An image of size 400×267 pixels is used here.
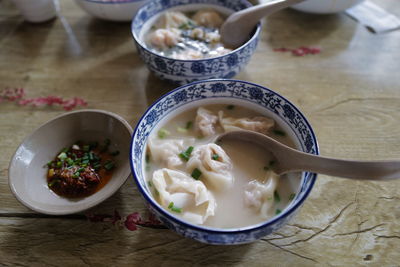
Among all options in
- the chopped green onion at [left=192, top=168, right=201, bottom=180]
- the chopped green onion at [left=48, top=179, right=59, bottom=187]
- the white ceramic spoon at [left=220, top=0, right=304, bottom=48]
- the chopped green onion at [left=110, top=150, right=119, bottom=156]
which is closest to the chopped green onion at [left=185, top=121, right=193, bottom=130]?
the chopped green onion at [left=192, top=168, right=201, bottom=180]

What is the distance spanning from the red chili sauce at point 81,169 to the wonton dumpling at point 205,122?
43 centimetres

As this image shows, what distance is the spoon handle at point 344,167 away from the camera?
43.9 inches

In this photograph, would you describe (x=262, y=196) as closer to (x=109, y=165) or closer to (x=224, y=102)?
(x=224, y=102)

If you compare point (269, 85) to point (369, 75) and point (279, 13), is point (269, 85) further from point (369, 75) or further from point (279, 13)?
point (279, 13)

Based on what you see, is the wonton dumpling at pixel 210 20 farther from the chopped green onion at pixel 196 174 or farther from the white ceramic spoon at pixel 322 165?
the chopped green onion at pixel 196 174

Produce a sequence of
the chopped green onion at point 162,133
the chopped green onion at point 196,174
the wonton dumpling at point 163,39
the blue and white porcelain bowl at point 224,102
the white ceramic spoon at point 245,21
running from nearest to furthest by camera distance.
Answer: the blue and white porcelain bowl at point 224,102 < the chopped green onion at point 196,174 < the chopped green onion at point 162,133 < the white ceramic spoon at point 245,21 < the wonton dumpling at point 163,39

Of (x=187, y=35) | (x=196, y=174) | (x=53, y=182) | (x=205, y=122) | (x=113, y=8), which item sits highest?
(x=113, y=8)

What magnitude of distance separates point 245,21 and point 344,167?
122 cm

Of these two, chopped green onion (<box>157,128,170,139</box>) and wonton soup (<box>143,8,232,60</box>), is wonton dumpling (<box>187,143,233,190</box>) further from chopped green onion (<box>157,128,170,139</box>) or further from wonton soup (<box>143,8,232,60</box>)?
wonton soup (<box>143,8,232,60</box>)

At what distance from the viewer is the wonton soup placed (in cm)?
213

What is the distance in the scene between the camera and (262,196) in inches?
52.2

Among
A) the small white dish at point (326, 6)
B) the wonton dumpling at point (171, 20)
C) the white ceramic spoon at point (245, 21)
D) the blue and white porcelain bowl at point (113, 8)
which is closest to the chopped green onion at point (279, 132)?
the white ceramic spoon at point (245, 21)

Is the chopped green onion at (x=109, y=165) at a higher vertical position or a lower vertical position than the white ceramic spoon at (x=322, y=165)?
lower

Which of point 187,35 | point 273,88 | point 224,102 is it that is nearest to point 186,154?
point 224,102
